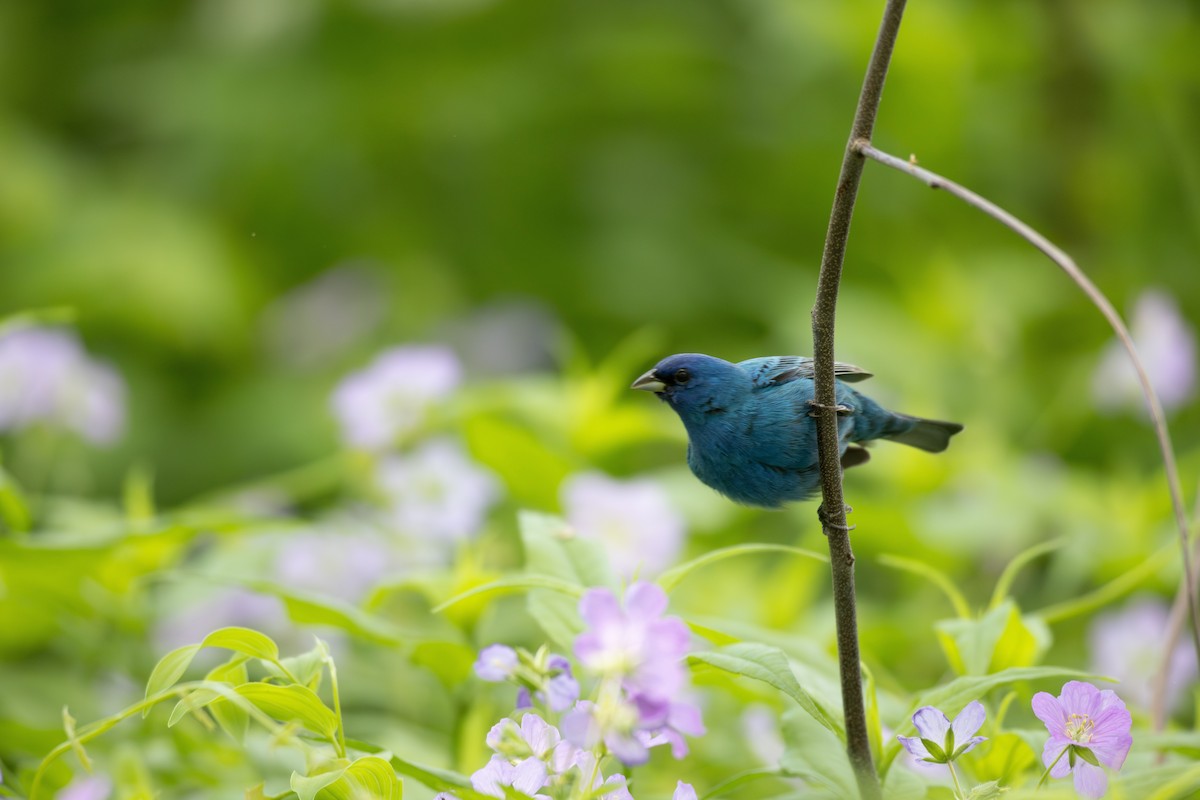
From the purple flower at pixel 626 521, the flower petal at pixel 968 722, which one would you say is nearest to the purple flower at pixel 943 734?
the flower petal at pixel 968 722

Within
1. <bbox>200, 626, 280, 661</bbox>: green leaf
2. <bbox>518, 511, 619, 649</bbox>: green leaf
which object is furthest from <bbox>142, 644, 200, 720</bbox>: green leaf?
<bbox>518, 511, 619, 649</bbox>: green leaf

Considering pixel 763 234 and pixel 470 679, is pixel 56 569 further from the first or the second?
pixel 763 234

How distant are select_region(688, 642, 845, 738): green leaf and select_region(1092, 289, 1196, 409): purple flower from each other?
1.85 metres

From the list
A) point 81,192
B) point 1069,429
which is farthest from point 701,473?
point 81,192

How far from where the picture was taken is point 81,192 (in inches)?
175

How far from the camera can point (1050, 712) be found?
3.57 feet

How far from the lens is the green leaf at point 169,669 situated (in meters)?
1.09

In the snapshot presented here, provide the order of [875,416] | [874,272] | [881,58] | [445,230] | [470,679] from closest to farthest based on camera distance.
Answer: [881,58]
[470,679]
[875,416]
[874,272]
[445,230]

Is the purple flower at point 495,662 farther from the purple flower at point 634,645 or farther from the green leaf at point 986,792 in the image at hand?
the green leaf at point 986,792

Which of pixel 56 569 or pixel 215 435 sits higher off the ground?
pixel 56 569

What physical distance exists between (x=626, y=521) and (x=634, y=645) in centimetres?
120

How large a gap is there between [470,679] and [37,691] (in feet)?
2.47

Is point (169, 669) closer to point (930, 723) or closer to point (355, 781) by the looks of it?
point (355, 781)

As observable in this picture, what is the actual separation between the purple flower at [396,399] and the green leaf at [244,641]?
1328mm
